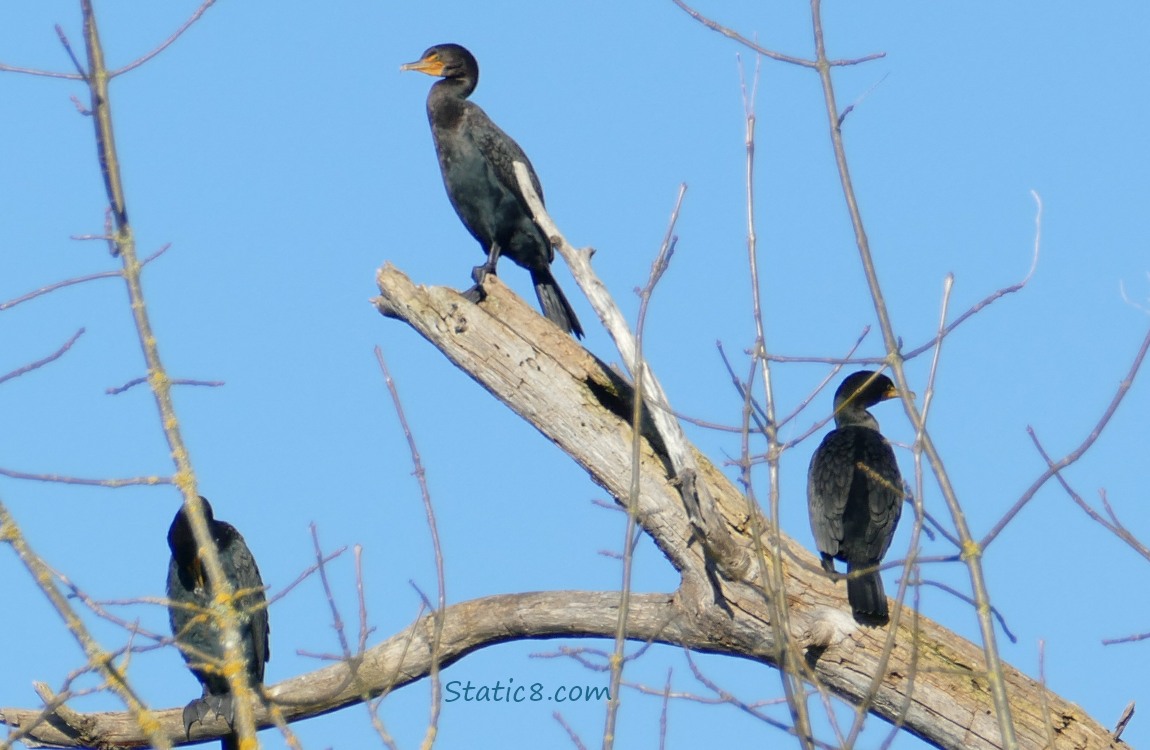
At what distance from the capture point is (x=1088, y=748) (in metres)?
4.63

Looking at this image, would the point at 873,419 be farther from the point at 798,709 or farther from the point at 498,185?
the point at 798,709

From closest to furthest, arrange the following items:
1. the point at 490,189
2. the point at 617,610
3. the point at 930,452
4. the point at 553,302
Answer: the point at 930,452 → the point at 617,610 → the point at 553,302 → the point at 490,189

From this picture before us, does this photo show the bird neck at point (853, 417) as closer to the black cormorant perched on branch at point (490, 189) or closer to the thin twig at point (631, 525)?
the black cormorant perched on branch at point (490, 189)

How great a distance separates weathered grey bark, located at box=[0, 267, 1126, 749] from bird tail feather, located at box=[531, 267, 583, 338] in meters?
0.93

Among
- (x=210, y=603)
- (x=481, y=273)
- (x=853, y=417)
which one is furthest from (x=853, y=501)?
(x=210, y=603)

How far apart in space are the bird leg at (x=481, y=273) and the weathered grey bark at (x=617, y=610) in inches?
3.1

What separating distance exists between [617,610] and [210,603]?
1462 mm

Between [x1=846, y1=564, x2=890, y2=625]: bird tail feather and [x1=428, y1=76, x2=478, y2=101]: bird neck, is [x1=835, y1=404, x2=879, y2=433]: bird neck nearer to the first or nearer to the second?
[x1=846, y1=564, x2=890, y2=625]: bird tail feather

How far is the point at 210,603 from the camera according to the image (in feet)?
16.9

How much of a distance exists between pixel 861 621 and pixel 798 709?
2.49 metres

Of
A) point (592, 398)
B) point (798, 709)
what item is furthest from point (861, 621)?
point (798, 709)

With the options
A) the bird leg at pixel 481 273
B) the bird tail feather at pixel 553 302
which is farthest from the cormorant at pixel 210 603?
the bird tail feather at pixel 553 302

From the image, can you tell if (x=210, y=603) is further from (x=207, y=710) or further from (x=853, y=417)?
(x=853, y=417)

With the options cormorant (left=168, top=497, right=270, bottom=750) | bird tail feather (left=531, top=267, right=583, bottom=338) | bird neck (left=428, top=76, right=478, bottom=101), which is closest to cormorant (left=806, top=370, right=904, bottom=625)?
bird tail feather (left=531, top=267, right=583, bottom=338)
